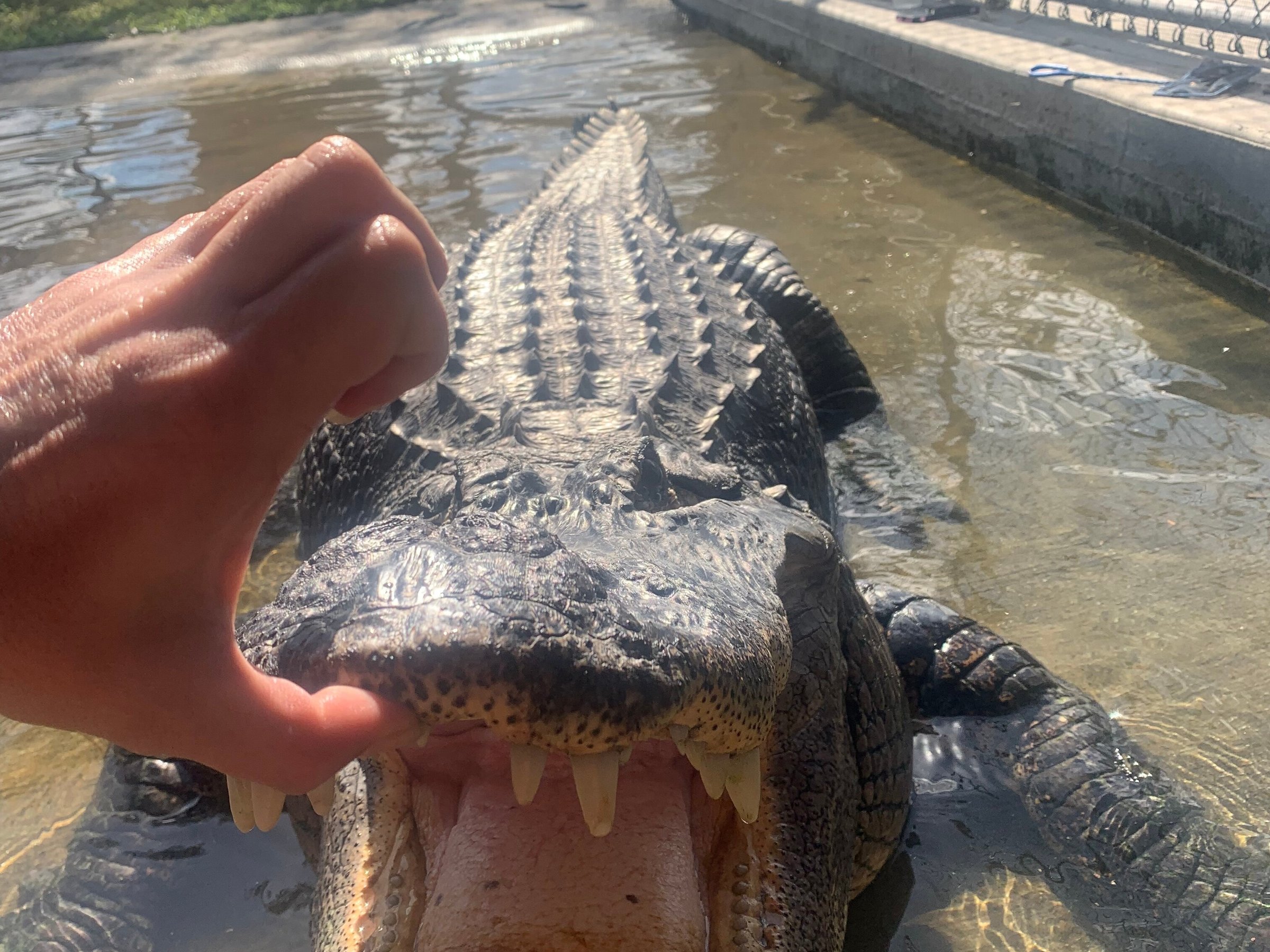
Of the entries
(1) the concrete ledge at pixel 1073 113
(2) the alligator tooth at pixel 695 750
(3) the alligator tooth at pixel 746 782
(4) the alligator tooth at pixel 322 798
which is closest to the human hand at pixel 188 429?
(4) the alligator tooth at pixel 322 798

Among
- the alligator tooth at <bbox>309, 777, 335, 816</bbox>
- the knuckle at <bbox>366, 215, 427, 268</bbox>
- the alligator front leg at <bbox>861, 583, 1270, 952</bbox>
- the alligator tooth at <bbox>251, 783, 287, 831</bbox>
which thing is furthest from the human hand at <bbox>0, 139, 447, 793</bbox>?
the alligator front leg at <bbox>861, 583, 1270, 952</bbox>

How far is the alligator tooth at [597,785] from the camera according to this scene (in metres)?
1.27

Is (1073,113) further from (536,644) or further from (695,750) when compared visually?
(536,644)

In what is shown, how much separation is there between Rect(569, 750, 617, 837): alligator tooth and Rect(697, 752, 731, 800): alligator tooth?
17cm

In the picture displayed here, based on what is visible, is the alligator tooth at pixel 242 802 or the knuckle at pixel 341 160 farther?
the alligator tooth at pixel 242 802

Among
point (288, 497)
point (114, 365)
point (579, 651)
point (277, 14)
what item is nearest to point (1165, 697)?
point (579, 651)

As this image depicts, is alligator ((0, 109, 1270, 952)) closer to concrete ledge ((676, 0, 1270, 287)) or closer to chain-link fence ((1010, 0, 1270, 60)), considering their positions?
concrete ledge ((676, 0, 1270, 287))

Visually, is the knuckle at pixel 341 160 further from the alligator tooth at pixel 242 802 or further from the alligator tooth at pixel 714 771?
the alligator tooth at pixel 714 771

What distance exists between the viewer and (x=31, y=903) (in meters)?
2.33

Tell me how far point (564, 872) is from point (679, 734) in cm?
43

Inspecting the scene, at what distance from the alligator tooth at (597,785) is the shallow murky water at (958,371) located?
3.50 feet

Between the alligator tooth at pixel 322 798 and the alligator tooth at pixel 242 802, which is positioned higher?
the alligator tooth at pixel 242 802

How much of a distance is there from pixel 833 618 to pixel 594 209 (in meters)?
2.67

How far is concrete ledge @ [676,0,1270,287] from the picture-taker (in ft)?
15.5
